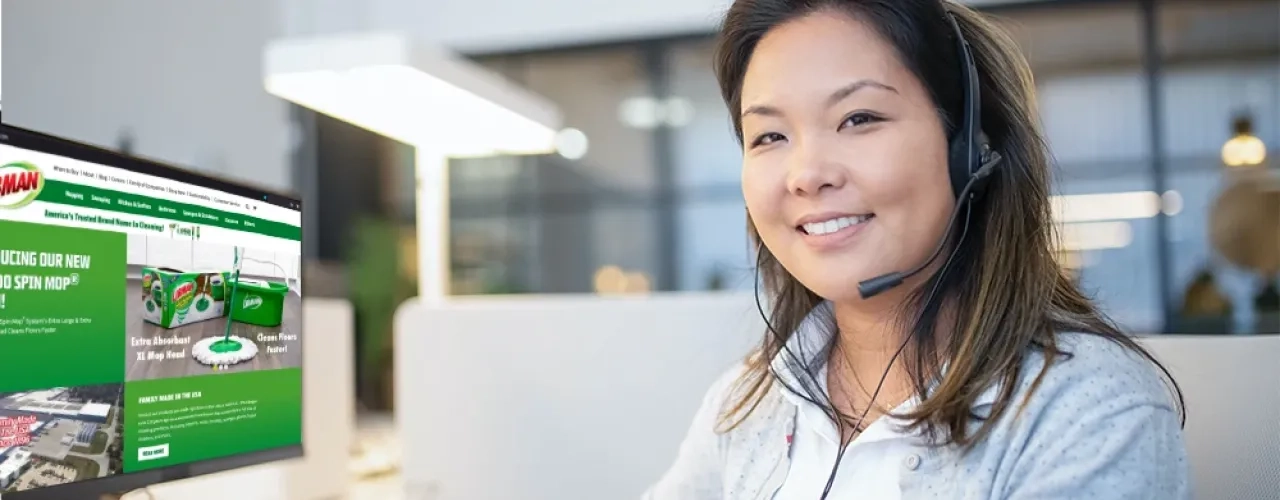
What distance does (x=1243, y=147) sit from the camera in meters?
3.92

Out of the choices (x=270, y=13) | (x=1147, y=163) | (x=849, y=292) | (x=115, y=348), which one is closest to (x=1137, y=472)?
(x=849, y=292)

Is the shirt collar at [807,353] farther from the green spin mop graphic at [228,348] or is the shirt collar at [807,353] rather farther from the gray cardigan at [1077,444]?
the green spin mop graphic at [228,348]

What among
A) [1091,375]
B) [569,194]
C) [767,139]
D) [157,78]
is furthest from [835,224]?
[569,194]

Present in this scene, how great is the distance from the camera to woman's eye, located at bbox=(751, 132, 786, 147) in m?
0.84

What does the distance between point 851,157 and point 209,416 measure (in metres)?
0.61

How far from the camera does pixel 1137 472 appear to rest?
0.66 metres

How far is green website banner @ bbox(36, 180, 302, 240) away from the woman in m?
0.47

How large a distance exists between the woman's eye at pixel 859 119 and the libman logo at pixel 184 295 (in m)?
0.57

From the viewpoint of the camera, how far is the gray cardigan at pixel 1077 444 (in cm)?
66

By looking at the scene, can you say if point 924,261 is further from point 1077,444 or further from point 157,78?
point 157,78

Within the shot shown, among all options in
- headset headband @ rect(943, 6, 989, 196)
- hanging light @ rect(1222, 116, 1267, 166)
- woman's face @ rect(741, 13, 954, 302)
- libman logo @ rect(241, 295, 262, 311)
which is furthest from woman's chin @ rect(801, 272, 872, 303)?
hanging light @ rect(1222, 116, 1267, 166)

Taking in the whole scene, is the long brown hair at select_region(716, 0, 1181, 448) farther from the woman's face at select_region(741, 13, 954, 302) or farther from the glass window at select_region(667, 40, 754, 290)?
the glass window at select_region(667, 40, 754, 290)

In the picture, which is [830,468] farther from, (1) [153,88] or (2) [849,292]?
(1) [153,88]

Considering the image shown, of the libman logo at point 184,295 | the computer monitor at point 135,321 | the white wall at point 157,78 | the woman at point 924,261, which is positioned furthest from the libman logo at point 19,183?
the white wall at point 157,78
